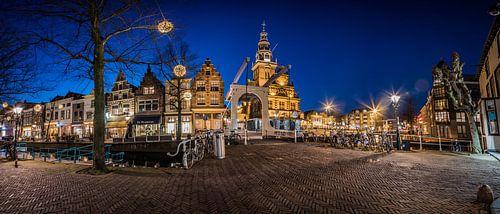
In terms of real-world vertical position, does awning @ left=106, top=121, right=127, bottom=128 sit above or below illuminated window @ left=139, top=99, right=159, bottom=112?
below

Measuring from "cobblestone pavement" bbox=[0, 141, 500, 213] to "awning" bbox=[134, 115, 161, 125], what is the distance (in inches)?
1147

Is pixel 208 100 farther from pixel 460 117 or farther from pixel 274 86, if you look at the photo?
pixel 460 117

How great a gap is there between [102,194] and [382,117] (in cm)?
13177

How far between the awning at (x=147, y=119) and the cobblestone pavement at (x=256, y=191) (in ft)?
95.6

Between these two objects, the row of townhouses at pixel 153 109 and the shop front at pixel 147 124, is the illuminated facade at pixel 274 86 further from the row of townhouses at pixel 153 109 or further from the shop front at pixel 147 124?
the shop front at pixel 147 124

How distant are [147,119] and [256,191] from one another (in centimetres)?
3473

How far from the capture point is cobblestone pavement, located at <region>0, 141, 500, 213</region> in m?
4.38

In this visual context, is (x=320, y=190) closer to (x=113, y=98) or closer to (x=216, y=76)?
(x=216, y=76)

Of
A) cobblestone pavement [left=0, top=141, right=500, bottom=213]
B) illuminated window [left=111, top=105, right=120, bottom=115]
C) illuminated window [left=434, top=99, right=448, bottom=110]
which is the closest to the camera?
cobblestone pavement [left=0, top=141, right=500, bottom=213]

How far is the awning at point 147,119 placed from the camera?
35531mm

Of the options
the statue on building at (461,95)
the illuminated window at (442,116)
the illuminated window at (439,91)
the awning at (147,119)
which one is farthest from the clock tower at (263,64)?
the statue on building at (461,95)

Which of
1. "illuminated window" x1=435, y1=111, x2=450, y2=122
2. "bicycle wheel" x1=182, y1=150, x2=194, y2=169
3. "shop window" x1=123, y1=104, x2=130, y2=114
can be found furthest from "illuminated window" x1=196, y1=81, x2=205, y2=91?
"illuminated window" x1=435, y1=111, x2=450, y2=122

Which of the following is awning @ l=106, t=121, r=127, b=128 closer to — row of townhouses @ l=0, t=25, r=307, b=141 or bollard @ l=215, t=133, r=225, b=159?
row of townhouses @ l=0, t=25, r=307, b=141

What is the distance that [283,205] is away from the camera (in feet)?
14.7
